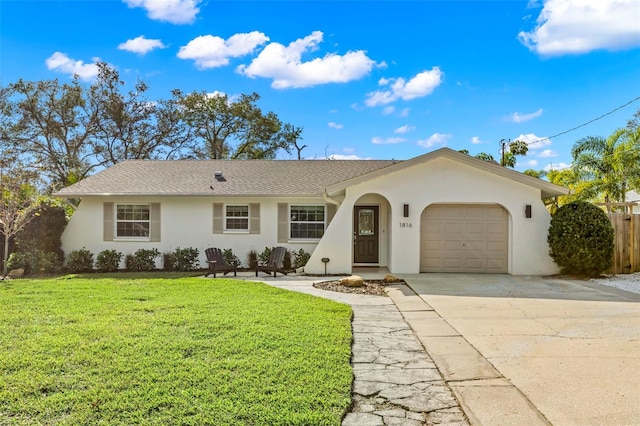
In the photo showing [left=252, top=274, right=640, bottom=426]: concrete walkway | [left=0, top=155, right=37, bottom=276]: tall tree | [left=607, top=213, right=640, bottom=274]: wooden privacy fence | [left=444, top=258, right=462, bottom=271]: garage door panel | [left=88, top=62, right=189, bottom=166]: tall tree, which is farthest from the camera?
[left=88, top=62, right=189, bottom=166]: tall tree

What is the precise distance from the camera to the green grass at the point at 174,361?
367 cm

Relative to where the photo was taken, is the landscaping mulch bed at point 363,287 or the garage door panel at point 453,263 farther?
the garage door panel at point 453,263

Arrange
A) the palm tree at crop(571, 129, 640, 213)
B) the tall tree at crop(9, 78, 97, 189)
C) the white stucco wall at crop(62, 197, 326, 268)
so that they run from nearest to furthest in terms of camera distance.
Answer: the white stucco wall at crop(62, 197, 326, 268)
the palm tree at crop(571, 129, 640, 213)
the tall tree at crop(9, 78, 97, 189)

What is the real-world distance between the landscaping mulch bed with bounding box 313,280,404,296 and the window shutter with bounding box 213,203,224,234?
557 cm

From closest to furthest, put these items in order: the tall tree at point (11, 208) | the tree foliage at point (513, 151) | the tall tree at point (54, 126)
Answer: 1. the tall tree at point (11, 208)
2. the tall tree at point (54, 126)
3. the tree foliage at point (513, 151)

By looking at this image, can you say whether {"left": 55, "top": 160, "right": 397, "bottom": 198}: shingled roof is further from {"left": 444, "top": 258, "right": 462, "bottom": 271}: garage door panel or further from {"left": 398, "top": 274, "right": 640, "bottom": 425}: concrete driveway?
{"left": 398, "top": 274, "right": 640, "bottom": 425}: concrete driveway

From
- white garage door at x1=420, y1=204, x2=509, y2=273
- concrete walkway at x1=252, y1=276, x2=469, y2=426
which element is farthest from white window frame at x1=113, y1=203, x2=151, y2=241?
concrete walkway at x1=252, y1=276, x2=469, y2=426

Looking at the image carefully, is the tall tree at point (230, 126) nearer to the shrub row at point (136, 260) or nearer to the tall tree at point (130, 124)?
the tall tree at point (130, 124)

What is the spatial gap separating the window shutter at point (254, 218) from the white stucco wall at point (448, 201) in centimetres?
352

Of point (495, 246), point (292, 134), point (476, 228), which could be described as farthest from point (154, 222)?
point (292, 134)

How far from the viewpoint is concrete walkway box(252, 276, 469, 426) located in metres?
3.71

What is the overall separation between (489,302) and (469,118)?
16075 millimetres

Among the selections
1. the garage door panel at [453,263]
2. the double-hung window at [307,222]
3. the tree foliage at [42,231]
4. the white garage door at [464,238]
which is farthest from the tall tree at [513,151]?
the tree foliage at [42,231]

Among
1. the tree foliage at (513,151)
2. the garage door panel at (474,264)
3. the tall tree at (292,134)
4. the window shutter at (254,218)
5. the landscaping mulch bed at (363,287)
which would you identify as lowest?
the landscaping mulch bed at (363,287)
